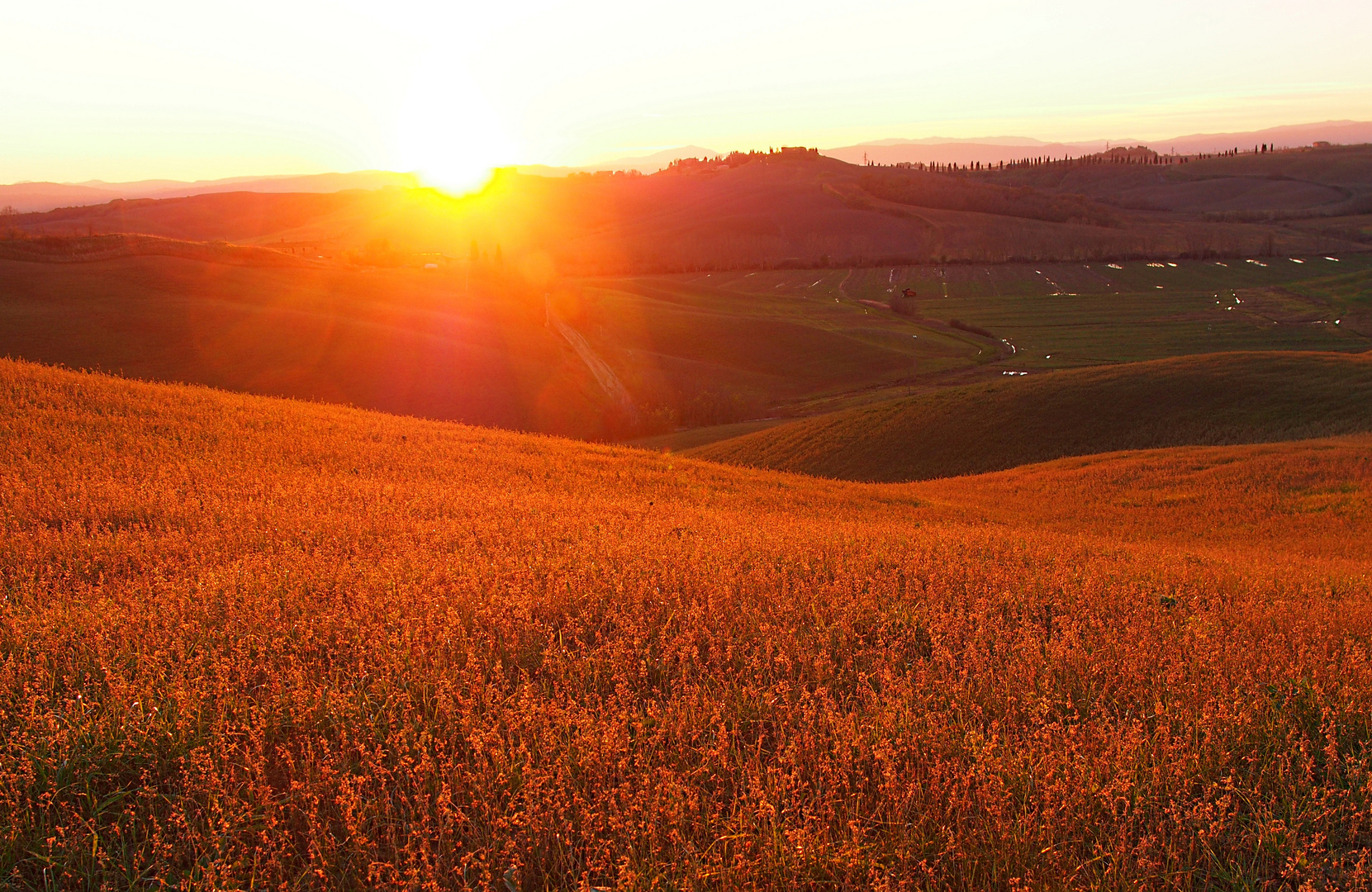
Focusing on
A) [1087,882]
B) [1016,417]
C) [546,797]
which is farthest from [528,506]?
[1016,417]

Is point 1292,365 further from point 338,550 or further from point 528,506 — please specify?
point 338,550

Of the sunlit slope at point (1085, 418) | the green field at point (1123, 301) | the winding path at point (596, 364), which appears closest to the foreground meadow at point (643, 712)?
the sunlit slope at point (1085, 418)

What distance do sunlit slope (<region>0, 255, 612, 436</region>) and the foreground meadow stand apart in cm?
4417

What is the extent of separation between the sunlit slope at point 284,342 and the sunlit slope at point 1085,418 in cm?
2065

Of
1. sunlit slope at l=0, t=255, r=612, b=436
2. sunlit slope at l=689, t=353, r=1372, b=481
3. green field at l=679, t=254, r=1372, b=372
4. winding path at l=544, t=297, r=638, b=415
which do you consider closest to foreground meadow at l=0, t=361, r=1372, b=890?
sunlit slope at l=689, t=353, r=1372, b=481

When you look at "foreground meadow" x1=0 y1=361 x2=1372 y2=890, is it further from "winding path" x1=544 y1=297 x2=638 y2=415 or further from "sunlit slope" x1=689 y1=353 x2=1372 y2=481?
"winding path" x1=544 y1=297 x2=638 y2=415

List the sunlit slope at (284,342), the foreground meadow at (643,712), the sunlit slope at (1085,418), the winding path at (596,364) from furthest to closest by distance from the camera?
the winding path at (596,364) < the sunlit slope at (284,342) < the sunlit slope at (1085,418) < the foreground meadow at (643,712)

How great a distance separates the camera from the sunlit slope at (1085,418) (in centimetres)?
3325

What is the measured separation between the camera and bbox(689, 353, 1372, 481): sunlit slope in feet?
109

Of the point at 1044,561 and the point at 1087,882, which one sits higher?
the point at 1087,882

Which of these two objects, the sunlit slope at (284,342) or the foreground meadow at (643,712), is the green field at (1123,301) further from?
the foreground meadow at (643,712)

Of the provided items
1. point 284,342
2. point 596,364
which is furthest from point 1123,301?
Answer: point 284,342

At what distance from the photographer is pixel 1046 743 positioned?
Answer: 14.0 feet

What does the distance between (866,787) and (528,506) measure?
846 centimetres
